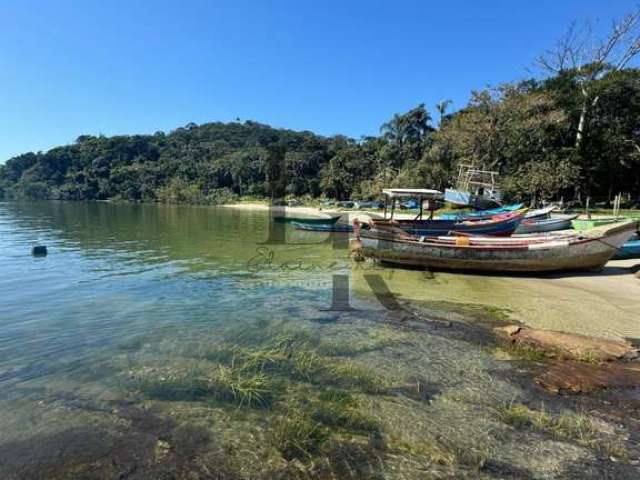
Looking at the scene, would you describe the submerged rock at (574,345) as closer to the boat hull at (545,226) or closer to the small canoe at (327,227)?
the boat hull at (545,226)

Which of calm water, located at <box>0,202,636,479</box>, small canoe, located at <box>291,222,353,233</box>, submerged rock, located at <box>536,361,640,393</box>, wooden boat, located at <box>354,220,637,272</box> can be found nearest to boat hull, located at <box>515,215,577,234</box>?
wooden boat, located at <box>354,220,637,272</box>

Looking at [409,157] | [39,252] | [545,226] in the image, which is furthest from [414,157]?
[39,252]

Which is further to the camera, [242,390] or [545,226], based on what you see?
[545,226]

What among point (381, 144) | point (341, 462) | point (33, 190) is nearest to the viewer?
point (341, 462)

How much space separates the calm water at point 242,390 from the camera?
4129mm

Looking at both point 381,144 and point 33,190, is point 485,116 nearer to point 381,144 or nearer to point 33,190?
point 381,144

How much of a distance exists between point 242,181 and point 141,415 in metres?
110

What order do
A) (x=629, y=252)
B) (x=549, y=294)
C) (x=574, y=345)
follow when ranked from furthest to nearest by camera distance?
(x=629, y=252)
(x=549, y=294)
(x=574, y=345)

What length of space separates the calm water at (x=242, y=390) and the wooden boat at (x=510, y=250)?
126 inches

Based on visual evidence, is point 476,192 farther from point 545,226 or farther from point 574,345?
point 574,345

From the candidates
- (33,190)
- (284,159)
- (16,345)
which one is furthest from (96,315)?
(33,190)

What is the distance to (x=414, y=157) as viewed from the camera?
72.5m

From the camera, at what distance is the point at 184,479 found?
3.83 m

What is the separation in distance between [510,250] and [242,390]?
457 inches
